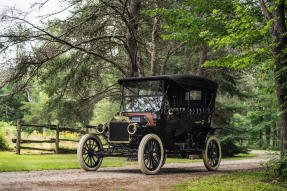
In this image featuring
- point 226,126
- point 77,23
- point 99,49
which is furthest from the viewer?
point 226,126

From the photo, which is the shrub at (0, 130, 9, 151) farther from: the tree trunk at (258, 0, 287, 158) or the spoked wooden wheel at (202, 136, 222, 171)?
the tree trunk at (258, 0, 287, 158)

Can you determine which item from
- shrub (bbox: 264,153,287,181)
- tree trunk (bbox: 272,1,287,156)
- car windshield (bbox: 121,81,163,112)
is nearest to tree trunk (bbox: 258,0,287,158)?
tree trunk (bbox: 272,1,287,156)

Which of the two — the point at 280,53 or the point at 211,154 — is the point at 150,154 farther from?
the point at 280,53

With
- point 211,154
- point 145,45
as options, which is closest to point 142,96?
point 211,154

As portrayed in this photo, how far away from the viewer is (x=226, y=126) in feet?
65.8

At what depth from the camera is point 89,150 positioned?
9.80 metres

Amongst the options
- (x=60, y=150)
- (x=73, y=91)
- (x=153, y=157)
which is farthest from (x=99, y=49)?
(x=153, y=157)

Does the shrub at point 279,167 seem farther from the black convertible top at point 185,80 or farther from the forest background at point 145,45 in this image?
the black convertible top at point 185,80

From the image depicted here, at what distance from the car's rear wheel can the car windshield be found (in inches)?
48.3

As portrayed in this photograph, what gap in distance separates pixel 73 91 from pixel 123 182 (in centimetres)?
1005

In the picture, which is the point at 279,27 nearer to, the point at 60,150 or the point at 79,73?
the point at 79,73

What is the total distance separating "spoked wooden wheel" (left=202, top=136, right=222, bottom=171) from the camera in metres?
11.1

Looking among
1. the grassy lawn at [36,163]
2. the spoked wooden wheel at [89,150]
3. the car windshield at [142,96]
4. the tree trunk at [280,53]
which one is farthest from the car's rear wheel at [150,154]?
the tree trunk at [280,53]

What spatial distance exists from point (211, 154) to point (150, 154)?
3.23 m
